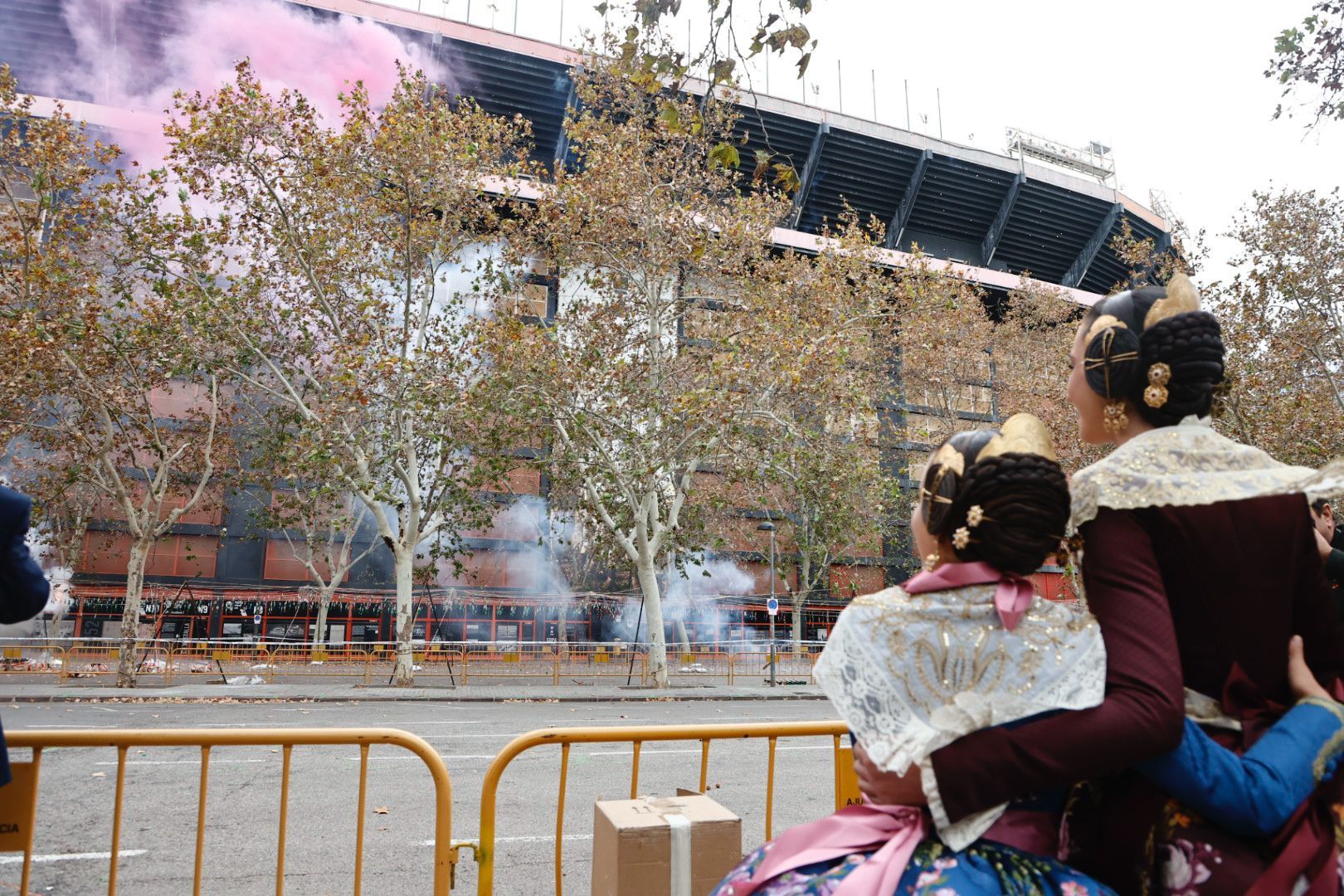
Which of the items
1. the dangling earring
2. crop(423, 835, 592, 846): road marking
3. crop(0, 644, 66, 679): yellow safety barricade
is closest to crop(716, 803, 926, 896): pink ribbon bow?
the dangling earring

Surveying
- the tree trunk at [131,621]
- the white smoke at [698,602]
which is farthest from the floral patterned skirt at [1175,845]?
the white smoke at [698,602]

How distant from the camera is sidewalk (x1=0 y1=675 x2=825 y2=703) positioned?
16594 mm

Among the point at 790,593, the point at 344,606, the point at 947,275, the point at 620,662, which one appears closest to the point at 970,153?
the point at 947,275

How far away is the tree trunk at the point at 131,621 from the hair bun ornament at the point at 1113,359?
69.8 ft

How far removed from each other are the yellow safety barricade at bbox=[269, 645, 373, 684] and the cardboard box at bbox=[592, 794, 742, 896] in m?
20.6

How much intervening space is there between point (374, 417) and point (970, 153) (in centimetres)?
3237

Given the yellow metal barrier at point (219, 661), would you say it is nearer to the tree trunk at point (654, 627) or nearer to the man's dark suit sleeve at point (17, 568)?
the tree trunk at point (654, 627)

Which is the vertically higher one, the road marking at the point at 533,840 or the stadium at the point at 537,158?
the stadium at the point at 537,158

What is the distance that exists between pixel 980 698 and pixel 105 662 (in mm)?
24383

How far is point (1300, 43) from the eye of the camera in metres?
6.73

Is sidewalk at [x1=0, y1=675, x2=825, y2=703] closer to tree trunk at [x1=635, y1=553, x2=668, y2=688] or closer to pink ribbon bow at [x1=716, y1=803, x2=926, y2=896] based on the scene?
tree trunk at [x1=635, y1=553, x2=668, y2=688]

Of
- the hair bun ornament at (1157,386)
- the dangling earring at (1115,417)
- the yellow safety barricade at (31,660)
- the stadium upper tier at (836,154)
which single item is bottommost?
the yellow safety barricade at (31,660)

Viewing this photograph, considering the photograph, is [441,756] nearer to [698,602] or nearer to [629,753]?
[629,753]

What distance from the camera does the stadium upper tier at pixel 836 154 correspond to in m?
33.7
